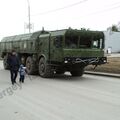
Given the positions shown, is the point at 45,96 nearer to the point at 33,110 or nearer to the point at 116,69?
the point at 33,110

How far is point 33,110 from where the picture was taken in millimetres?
9516

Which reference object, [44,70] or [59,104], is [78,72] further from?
[59,104]

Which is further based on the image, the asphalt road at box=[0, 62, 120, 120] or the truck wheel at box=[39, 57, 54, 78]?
the truck wheel at box=[39, 57, 54, 78]

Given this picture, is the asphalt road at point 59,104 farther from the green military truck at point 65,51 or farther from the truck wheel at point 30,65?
the truck wheel at point 30,65

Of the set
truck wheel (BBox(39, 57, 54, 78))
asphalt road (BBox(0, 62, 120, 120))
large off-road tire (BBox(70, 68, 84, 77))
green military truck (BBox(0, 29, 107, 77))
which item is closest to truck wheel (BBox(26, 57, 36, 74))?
green military truck (BBox(0, 29, 107, 77))

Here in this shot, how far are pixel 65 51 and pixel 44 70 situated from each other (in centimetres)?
246

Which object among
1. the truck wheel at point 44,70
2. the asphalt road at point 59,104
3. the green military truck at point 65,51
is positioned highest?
the green military truck at point 65,51

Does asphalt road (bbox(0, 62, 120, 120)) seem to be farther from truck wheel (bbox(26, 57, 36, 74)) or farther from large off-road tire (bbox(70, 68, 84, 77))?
truck wheel (bbox(26, 57, 36, 74))

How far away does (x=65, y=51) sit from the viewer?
59.3 ft

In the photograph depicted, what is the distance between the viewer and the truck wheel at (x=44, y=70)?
19688 millimetres

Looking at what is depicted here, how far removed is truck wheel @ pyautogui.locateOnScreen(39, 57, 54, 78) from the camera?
19688 millimetres

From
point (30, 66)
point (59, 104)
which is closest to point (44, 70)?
point (30, 66)

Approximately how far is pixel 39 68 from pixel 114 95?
348 inches

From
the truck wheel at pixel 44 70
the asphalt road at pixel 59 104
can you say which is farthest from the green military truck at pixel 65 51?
the asphalt road at pixel 59 104
